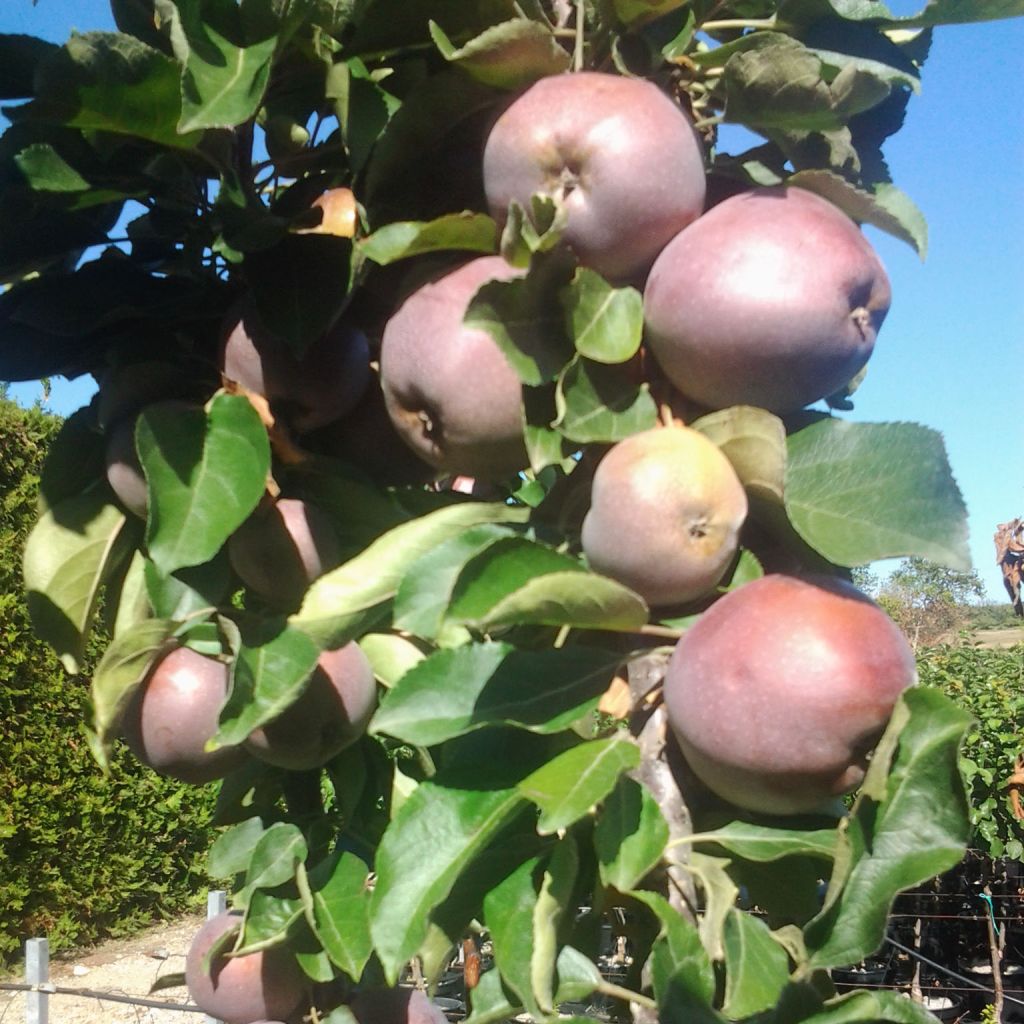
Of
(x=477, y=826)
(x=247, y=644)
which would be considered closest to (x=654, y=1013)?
(x=477, y=826)

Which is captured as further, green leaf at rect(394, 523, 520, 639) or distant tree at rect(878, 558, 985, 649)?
distant tree at rect(878, 558, 985, 649)

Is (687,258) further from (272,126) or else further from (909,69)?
(272,126)

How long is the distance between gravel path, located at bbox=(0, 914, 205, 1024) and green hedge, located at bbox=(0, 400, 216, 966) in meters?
0.15

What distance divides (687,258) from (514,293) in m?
0.12

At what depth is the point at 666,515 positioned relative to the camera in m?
0.64

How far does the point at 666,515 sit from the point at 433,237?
30 centimetres

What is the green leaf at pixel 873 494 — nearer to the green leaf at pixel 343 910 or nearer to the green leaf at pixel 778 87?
the green leaf at pixel 778 87

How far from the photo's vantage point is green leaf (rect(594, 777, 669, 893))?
2.03ft

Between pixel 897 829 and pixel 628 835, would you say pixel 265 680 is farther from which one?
pixel 897 829

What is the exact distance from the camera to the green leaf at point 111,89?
77 cm

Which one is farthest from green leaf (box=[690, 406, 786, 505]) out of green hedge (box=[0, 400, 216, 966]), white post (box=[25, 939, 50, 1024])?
green hedge (box=[0, 400, 216, 966])

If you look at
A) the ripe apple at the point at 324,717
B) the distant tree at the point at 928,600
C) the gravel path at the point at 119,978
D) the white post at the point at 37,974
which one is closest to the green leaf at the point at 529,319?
the ripe apple at the point at 324,717

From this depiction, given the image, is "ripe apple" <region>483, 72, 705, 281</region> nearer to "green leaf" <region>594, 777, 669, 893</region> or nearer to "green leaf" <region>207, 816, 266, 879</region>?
"green leaf" <region>594, 777, 669, 893</region>

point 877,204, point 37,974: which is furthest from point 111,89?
point 37,974
